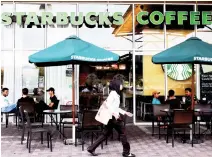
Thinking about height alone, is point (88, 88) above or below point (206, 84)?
below

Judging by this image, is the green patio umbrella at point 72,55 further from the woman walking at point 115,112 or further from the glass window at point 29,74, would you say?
the glass window at point 29,74

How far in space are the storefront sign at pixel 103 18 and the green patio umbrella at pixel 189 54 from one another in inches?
167

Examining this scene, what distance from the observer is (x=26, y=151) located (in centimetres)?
854

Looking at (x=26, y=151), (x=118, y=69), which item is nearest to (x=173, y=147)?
(x=26, y=151)

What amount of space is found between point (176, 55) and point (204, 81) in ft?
17.2

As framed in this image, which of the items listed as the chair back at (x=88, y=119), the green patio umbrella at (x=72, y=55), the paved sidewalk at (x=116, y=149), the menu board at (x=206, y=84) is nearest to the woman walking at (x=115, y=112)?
the paved sidewalk at (x=116, y=149)

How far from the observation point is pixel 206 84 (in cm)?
1427

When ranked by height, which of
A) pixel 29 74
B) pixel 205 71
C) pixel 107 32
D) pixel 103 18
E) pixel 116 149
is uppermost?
pixel 103 18

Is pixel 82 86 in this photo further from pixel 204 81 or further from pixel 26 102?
pixel 204 81

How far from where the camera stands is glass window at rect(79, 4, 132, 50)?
46.3 ft

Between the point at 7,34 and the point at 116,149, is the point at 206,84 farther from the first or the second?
the point at 7,34

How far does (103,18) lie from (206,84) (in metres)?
4.45

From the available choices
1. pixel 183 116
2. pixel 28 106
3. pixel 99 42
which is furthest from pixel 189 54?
pixel 99 42

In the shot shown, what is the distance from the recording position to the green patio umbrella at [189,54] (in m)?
9.20
